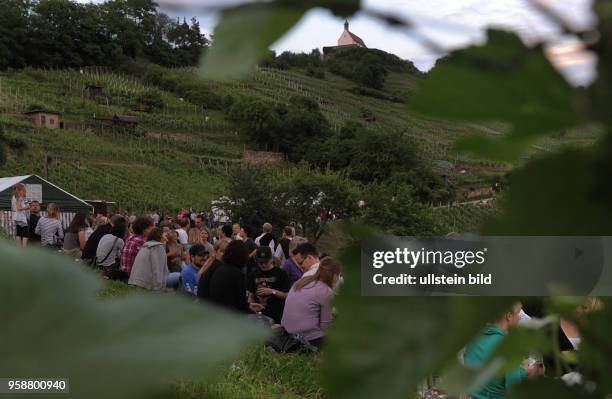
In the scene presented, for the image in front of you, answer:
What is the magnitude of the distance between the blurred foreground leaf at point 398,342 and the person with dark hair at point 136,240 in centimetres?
412

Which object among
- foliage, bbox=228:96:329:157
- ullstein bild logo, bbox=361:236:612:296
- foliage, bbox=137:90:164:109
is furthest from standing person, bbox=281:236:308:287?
foliage, bbox=137:90:164:109

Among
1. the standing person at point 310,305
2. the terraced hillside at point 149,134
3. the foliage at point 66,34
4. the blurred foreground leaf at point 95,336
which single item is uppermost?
the foliage at point 66,34

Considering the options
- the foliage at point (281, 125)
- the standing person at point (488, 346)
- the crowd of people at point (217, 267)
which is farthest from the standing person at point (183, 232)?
the foliage at point (281, 125)

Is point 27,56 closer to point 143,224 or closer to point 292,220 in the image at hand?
point 292,220

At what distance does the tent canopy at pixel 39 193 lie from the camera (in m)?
7.73

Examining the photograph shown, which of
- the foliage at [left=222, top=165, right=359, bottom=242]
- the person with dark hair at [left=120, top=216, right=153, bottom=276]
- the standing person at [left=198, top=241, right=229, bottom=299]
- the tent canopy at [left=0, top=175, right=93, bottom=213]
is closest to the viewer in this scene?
the standing person at [left=198, top=241, right=229, bottom=299]

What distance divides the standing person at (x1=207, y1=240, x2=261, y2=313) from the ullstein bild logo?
9.67 ft

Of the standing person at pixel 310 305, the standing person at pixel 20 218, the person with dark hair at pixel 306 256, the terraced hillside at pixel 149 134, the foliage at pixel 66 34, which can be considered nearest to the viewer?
the standing person at pixel 310 305

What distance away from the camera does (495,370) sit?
164 mm

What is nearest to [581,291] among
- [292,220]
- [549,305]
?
[549,305]

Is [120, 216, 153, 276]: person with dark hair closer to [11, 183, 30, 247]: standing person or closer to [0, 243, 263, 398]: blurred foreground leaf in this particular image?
[11, 183, 30, 247]: standing person

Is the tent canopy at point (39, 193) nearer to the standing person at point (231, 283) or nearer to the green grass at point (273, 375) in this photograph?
the standing person at point (231, 283)

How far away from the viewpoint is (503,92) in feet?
0.52

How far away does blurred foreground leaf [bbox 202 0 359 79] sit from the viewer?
0.17 m
